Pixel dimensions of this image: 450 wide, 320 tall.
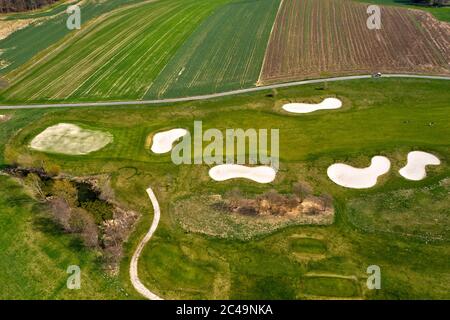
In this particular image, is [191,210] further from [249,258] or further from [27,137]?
[27,137]

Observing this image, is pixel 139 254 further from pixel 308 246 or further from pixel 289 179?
pixel 289 179

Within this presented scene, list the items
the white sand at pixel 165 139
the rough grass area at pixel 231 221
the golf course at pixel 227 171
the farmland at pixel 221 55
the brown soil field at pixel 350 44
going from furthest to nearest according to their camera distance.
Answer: the brown soil field at pixel 350 44 → the farmland at pixel 221 55 → the white sand at pixel 165 139 → the rough grass area at pixel 231 221 → the golf course at pixel 227 171

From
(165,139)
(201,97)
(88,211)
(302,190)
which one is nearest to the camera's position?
(88,211)

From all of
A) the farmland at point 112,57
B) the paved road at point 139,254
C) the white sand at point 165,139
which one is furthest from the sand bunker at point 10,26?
the paved road at point 139,254

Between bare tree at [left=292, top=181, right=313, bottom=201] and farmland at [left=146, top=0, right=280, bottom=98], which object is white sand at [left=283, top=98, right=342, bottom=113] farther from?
bare tree at [left=292, top=181, right=313, bottom=201]

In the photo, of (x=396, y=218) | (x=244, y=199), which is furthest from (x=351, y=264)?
(x=244, y=199)

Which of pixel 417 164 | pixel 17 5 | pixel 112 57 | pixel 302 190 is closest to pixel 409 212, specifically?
pixel 417 164

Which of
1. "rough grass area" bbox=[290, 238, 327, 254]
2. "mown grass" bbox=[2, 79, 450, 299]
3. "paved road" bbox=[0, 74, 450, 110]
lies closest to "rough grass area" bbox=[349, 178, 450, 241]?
"mown grass" bbox=[2, 79, 450, 299]

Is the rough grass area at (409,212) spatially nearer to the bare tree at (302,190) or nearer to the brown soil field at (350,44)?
the bare tree at (302,190)
